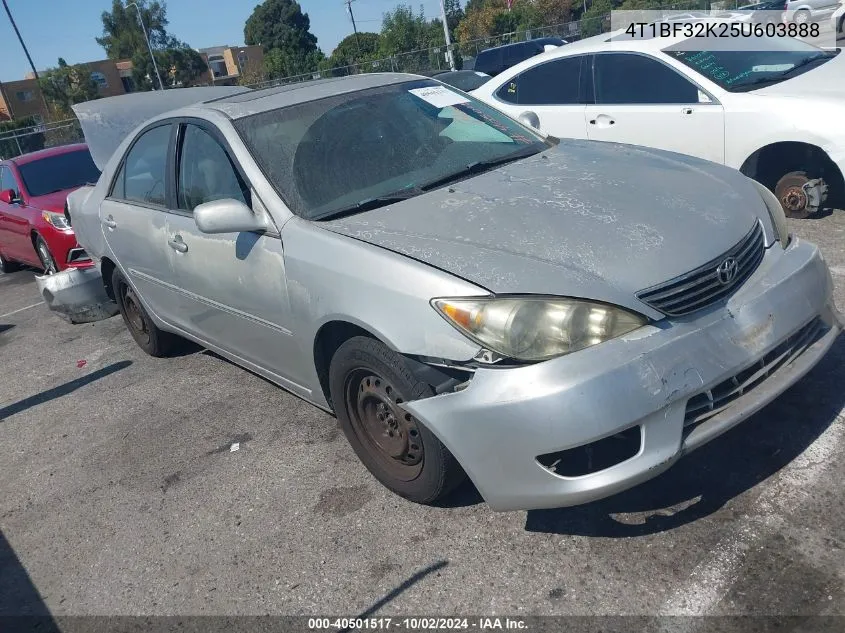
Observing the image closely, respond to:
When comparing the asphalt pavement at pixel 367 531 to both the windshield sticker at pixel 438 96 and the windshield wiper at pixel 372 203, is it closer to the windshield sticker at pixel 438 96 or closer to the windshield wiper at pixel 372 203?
the windshield wiper at pixel 372 203

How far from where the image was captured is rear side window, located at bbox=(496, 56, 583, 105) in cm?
679

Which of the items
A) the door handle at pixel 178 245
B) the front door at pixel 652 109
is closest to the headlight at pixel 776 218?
the front door at pixel 652 109

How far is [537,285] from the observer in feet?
8.15

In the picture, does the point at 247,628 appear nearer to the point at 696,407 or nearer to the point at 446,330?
the point at 446,330

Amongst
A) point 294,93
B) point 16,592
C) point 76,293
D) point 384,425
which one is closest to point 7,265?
point 76,293

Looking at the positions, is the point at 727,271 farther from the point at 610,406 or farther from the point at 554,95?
the point at 554,95

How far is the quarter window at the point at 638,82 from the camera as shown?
238 inches

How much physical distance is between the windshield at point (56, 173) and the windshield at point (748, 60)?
6429 millimetres

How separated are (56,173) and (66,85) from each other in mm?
60281

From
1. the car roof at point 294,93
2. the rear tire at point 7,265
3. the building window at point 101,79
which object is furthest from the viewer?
the building window at point 101,79

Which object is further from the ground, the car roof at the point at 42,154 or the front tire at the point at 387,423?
the car roof at the point at 42,154

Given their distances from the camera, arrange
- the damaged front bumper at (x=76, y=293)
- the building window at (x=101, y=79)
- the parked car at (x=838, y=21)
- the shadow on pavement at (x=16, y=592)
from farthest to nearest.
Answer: the building window at (x=101, y=79) → the parked car at (x=838, y=21) → the damaged front bumper at (x=76, y=293) → the shadow on pavement at (x=16, y=592)

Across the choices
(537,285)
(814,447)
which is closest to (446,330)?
(537,285)

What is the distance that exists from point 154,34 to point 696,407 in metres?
92.3
